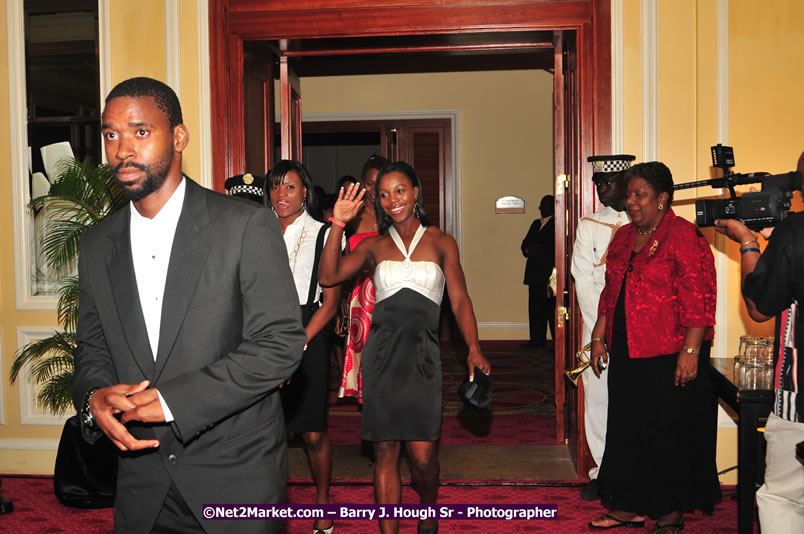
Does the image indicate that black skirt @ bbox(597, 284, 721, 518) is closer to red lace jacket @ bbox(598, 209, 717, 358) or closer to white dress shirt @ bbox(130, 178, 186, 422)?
red lace jacket @ bbox(598, 209, 717, 358)

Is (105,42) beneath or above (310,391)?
above

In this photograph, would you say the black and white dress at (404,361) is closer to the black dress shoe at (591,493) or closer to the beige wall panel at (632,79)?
the black dress shoe at (591,493)

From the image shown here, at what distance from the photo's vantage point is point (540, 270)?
32.1 ft

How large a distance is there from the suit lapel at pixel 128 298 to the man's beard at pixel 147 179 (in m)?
0.13

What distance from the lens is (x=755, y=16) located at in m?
4.54

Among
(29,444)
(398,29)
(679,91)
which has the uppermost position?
(398,29)

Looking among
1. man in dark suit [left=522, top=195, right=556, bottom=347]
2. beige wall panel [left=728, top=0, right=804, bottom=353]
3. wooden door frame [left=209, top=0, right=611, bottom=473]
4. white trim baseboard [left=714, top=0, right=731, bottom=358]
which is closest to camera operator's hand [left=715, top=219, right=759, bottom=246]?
white trim baseboard [left=714, top=0, right=731, bottom=358]

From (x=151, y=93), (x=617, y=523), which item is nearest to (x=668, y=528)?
(x=617, y=523)

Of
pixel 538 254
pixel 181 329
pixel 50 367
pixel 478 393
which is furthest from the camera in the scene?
pixel 538 254

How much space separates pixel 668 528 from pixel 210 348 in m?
2.90

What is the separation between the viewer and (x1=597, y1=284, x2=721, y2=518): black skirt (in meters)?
3.73

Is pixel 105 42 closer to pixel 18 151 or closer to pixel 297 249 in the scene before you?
pixel 18 151

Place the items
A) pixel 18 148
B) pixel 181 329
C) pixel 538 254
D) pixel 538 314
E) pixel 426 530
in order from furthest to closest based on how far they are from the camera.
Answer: pixel 538 314
pixel 538 254
pixel 18 148
pixel 426 530
pixel 181 329

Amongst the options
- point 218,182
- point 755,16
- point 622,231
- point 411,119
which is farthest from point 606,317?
point 411,119
